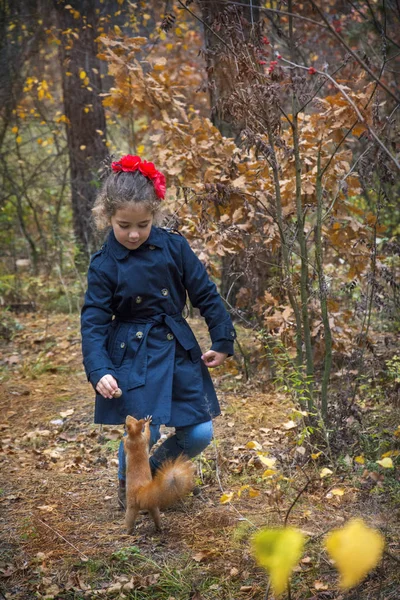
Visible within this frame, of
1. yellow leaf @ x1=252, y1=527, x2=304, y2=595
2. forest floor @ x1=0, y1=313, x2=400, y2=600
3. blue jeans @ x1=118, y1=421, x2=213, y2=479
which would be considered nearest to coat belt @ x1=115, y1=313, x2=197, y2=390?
blue jeans @ x1=118, y1=421, x2=213, y2=479

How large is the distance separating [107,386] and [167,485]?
0.50m

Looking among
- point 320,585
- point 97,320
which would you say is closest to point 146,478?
point 97,320

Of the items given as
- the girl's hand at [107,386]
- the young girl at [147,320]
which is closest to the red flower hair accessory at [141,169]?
the young girl at [147,320]

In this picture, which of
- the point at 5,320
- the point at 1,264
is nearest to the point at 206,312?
the point at 5,320

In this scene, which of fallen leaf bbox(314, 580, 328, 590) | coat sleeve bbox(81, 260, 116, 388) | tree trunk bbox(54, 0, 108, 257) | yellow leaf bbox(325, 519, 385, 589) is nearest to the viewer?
yellow leaf bbox(325, 519, 385, 589)

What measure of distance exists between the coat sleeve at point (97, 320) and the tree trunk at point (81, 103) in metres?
6.07

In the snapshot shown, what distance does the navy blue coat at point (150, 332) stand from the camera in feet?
10.2

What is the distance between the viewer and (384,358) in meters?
4.78

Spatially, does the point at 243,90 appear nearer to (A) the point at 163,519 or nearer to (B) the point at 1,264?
(A) the point at 163,519

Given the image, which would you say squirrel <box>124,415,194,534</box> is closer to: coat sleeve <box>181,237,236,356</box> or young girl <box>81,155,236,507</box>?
young girl <box>81,155,236,507</box>

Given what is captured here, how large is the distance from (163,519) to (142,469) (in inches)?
16.2

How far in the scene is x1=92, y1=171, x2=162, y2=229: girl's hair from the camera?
310cm

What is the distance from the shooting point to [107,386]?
295 cm

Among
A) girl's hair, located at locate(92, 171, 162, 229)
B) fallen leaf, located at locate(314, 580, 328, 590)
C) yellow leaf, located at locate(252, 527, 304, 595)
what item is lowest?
fallen leaf, located at locate(314, 580, 328, 590)
